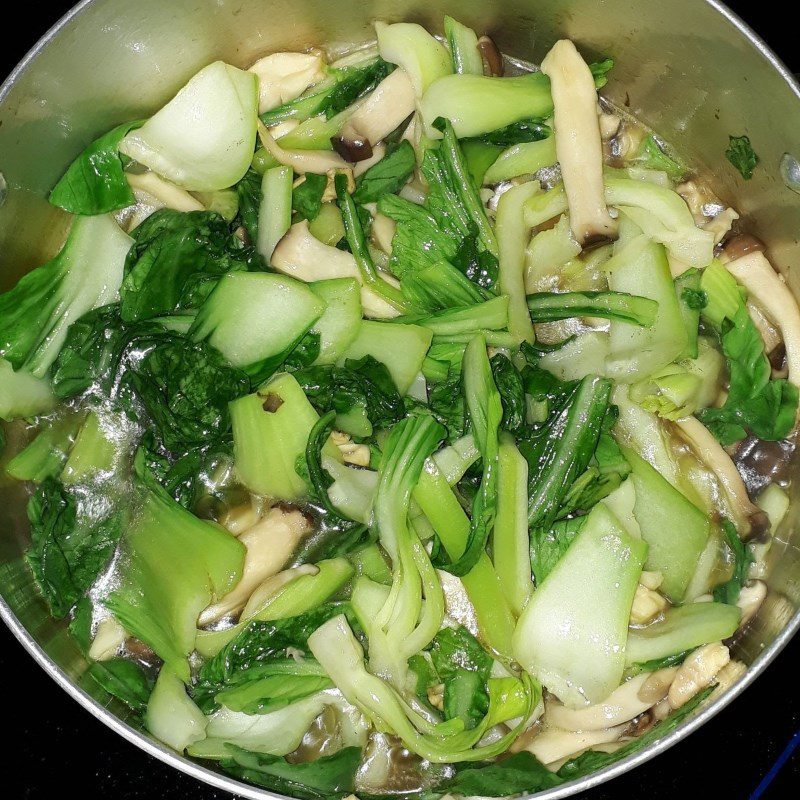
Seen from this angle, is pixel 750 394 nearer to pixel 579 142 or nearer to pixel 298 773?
pixel 579 142

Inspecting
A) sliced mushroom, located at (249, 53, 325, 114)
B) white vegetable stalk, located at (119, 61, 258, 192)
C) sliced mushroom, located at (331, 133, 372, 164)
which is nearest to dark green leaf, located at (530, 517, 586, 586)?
sliced mushroom, located at (331, 133, 372, 164)

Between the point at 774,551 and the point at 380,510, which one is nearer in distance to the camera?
the point at 380,510

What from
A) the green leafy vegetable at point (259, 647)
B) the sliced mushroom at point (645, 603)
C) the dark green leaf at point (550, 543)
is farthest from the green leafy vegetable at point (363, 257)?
the sliced mushroom at point (645, 603)

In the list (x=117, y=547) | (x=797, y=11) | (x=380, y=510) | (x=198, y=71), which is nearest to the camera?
(x=380, y=510)

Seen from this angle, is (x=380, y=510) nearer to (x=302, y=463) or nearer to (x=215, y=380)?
(x=302, y=463)

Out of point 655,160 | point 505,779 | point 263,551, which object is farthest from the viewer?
point 655,160

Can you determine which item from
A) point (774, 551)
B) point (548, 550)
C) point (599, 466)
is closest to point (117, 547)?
point (548, 550)

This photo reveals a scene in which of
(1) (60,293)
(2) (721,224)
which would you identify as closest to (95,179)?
(1) (60,293)
